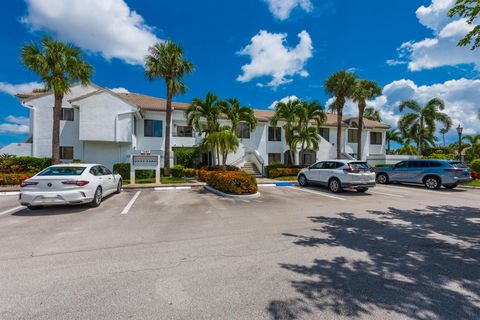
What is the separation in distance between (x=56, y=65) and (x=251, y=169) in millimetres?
15836

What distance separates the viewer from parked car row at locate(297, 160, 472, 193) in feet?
34.4

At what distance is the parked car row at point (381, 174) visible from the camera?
10.5m

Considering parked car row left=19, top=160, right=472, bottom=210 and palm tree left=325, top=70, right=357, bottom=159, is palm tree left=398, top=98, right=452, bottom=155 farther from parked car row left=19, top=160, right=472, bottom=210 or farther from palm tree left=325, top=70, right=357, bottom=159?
parked car row left=19, top=160, right=472, bottom=210

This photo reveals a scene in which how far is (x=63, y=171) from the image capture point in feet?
24.7

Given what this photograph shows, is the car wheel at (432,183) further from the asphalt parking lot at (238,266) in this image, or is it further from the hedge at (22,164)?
the hedge at (22,164)

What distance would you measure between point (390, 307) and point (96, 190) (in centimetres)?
846

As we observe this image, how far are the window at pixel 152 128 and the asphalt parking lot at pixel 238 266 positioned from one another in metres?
14.1

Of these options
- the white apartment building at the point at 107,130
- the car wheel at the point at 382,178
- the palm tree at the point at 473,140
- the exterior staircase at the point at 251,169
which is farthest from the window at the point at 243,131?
the palm tree at the point at 473,140

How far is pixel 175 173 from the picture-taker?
16.9 metres

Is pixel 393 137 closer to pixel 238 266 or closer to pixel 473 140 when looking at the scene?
pixel 473 140

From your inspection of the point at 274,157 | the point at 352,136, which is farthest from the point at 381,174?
the point at 352,136

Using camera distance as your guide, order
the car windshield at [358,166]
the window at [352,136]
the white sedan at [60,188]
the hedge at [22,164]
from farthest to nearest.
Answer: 1. the window at [352,136]
2. the hedge at [22,164]
3. the car windshield at [358,166]
4. the white sedan at [60,188]

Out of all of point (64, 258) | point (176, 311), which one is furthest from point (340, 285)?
point (64, 258)

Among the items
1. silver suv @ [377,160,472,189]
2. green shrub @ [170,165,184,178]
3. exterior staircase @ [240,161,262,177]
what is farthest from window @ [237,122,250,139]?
silver suv @ [377,160,472,189]
